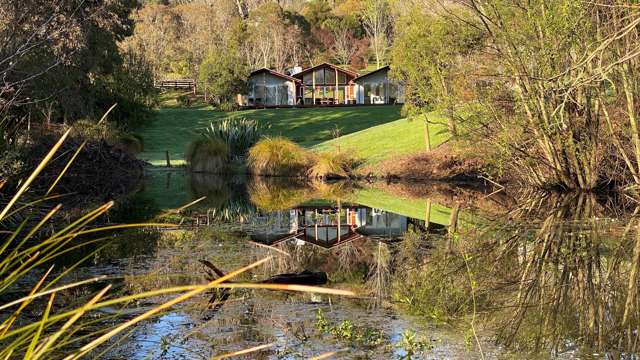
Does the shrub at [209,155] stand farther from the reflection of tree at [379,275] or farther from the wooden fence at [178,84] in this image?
the wooden fence at [178,84]

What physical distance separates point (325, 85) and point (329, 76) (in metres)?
0.93

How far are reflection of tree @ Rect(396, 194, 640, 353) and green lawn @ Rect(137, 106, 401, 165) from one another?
3350 centimetres

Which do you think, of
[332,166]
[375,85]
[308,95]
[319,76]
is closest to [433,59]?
[332,166]

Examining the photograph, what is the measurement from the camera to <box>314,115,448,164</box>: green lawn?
3297 centimetres

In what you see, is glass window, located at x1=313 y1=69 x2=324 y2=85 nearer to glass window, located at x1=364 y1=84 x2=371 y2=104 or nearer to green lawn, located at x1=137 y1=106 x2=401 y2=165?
glass window, located at x1=364 y1=84 x2=371 y2=104

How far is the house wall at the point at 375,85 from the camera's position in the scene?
225 ft

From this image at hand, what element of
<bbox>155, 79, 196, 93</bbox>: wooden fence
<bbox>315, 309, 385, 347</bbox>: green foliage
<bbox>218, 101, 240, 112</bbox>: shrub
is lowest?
<bbox>315, 309, 385, 347</bbox>: green foliage

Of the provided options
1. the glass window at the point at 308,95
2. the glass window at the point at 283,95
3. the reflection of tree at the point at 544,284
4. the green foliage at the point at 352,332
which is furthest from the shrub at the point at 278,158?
the glass window at the point at 308,95

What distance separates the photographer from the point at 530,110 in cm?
1972

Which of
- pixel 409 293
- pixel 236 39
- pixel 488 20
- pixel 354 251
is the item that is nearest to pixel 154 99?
pixel 236 39

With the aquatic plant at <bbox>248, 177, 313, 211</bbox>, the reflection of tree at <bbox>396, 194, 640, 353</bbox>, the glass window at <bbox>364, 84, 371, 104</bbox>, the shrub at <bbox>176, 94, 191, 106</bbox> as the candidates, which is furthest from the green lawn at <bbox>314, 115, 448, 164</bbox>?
the shrub at <bbox>176, 94, 191, 106</bbox>

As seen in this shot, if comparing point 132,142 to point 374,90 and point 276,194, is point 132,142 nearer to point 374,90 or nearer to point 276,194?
point 276,194

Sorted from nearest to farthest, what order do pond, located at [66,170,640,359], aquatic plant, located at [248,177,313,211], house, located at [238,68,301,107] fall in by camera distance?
pond, located at [66,170,640,359] → aquatic plant, located at [248,177,313,211] → house, located at [238,68,301,107]

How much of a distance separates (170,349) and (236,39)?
253ft
